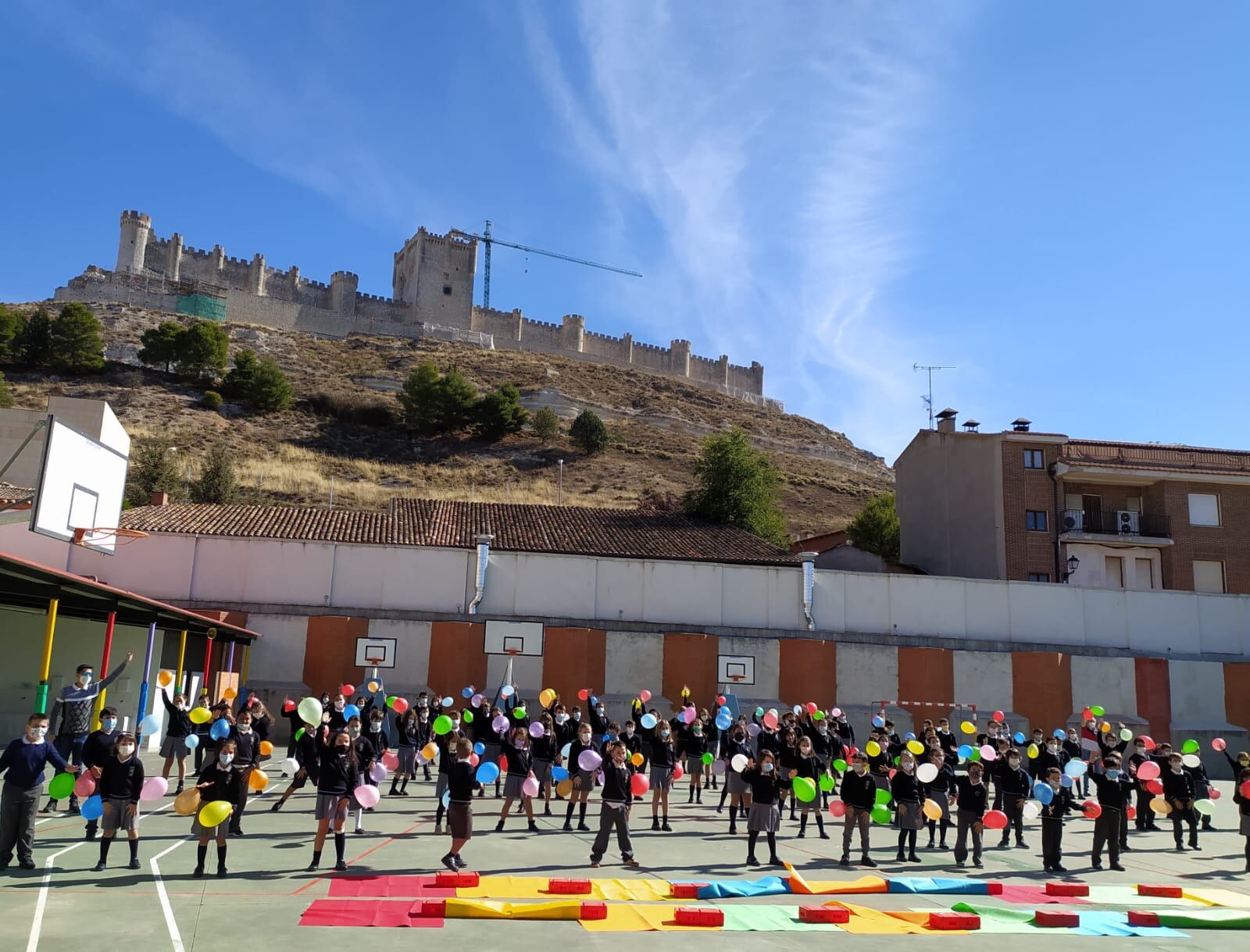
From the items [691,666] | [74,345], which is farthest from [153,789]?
[74,345]

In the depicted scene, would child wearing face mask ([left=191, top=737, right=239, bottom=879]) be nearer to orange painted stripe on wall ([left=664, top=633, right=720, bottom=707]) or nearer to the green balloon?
the green balloon

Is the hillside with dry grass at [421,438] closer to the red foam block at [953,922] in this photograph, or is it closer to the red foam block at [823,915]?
the red foam block at [823,915]

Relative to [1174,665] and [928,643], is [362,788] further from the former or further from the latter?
[1174,665]

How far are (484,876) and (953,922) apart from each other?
5763 mm

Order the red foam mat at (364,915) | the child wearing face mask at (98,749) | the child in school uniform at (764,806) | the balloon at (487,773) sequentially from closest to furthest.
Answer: the red foam mat at (364,915) → the child wearing face mask at (98,749) → the balloon at (487,773) → the child in school uniform at (764,806)

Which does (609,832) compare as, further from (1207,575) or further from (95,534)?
(1207,575)

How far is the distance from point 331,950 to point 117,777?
490cm

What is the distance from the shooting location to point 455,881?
11852mm

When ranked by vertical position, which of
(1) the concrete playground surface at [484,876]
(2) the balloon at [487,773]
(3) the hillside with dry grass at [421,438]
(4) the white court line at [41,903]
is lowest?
(1) the concrete playground surface at [484,876]

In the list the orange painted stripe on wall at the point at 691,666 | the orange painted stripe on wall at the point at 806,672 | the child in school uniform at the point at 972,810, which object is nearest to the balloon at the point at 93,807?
the child in school uniform at the point at 972,810

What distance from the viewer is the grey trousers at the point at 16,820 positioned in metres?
11.2

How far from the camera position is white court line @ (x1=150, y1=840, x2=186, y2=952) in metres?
8.84

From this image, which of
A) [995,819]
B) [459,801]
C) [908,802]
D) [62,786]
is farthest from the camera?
[908,802]

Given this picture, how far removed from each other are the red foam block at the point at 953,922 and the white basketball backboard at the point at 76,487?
15.7 metres
